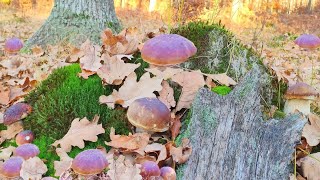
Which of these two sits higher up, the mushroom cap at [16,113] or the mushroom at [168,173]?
the mushroom at [168,173]

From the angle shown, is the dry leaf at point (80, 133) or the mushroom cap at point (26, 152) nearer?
the mushroom cap at point (26, 152)

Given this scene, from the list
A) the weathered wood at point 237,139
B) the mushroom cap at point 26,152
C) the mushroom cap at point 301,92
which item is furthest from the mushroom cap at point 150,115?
the mushroom cap at point 301,92

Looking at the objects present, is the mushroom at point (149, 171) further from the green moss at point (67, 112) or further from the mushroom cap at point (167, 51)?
the mushroom cap at point (167, 51)

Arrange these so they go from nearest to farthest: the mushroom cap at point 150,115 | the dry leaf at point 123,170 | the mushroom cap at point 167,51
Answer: the dry leaf at point 123,170
the mushroom cap at point 150,115
the mushroom cap at point 167,51

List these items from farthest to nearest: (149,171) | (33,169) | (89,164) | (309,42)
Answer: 1. (309,42)
2. (33,169)
3. (149,171)
4. (89,164)

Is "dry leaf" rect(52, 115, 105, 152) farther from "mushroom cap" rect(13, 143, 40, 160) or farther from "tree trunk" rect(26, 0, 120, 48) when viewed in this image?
"tree trunk" rect(26, 0, 120, 48)

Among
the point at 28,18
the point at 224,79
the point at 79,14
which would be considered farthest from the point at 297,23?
the point at 224,79

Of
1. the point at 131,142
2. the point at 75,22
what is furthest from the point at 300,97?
the point at 75,22

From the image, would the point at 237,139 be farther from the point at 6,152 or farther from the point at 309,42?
the point at 309,42
